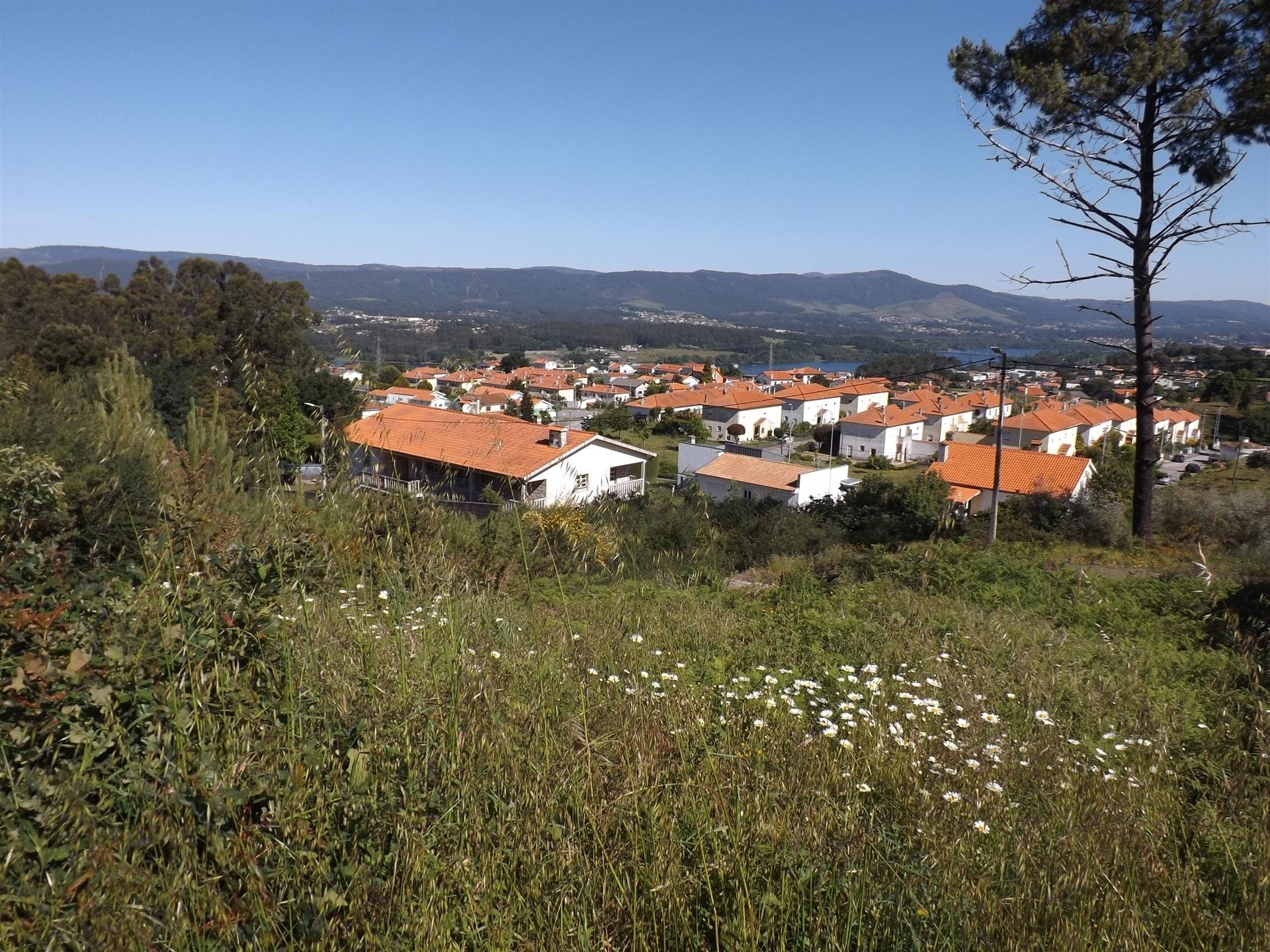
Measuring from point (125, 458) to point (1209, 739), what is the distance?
18.7 ft

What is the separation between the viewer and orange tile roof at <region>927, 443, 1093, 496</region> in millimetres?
18453

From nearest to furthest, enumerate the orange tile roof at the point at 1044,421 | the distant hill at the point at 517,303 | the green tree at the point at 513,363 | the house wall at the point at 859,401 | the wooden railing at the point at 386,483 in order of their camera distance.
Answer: the wooden railing at the point at 386,483
the orange tile roof at the point at 1044,421
the house wall at the point at 859,401
the green tree at the point at 513,363
the distant hill at the point at 517,303

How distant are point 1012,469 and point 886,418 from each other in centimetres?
2463

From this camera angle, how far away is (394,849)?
4.24ft

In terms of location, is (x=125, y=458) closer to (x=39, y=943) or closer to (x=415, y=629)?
(x=415, y=629)

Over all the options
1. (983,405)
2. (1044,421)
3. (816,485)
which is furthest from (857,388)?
(816,485)

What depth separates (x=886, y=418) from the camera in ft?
144

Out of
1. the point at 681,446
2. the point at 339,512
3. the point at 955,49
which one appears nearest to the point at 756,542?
the point at 955,49

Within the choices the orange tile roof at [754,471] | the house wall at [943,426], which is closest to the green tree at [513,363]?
the house wall at [943,426]

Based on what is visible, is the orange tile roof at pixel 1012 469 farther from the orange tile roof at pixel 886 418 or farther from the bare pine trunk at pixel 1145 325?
the orange tile roof at pixel 886 418

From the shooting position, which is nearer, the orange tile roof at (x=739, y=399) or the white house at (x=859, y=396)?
the orange tile roof at (x=739, y=399)

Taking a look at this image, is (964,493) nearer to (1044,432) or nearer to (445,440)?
(445,440)

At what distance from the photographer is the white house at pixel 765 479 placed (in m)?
20.1

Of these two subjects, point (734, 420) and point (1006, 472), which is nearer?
point (1006, 472)
